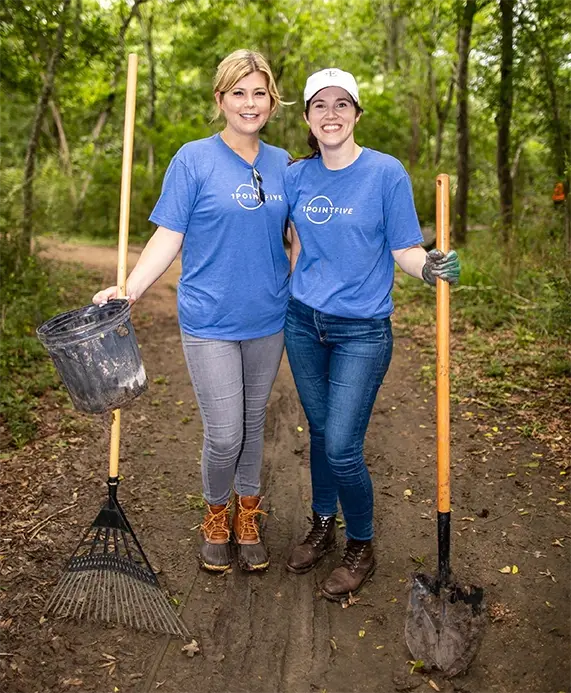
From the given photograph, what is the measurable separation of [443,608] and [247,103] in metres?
2.39

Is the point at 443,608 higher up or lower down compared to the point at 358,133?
lower down

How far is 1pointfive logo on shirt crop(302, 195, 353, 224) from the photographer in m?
3.14

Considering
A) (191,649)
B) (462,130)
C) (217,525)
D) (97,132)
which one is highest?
(97,132)

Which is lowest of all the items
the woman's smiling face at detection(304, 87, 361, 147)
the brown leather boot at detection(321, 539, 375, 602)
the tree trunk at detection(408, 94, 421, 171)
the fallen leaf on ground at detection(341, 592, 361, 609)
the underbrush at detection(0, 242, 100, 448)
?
the fallen leaf on ground at detection(341, 592, 361, 609)

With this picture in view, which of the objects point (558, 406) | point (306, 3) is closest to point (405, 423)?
point (558, 406)

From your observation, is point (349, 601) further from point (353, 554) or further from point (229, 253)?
point (229, 253)

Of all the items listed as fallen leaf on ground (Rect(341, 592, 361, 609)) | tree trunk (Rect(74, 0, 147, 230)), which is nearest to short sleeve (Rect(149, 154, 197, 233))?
fallen leaf on ground (Rect(341, 592, 361, 609))

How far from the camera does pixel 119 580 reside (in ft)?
11.0

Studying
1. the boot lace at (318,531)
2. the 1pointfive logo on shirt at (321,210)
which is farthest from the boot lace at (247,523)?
the 1pointfive logo on shirt at (321,210)

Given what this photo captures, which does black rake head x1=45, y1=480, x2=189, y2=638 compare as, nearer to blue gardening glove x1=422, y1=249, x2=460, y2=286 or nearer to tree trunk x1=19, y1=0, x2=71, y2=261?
blue gardening glove x1=422, y1=249, x2=460, y2=286

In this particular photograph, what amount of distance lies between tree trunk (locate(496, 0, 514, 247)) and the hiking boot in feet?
20.4

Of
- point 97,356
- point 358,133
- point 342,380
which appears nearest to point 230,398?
point 342,380

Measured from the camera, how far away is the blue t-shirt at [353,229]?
3098 mm

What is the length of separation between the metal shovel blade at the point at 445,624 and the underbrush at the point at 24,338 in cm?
327
